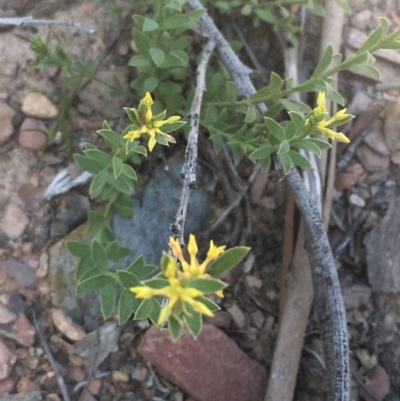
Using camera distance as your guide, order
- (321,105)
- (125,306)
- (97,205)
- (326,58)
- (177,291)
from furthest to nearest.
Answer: (97,205)
(326,58)
(125,306)
(321,105)
(177,291)

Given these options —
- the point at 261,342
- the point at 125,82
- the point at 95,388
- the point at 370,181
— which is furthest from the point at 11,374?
the point at 370,181

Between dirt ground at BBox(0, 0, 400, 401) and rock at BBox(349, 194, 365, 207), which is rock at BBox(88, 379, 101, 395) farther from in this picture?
rock at BBox(349, 194, 365, 207)

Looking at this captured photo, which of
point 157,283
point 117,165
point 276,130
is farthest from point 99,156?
point 157,283

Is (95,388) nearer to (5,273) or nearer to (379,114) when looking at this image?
(5,273)

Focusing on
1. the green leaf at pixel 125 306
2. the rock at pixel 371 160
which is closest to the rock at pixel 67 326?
the green leaf at pixel 125 306

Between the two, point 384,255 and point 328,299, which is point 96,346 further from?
point 384,255

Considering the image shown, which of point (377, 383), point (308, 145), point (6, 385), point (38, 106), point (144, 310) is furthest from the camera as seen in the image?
point (38, 106)

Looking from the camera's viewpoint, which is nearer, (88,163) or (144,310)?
(144,310)
